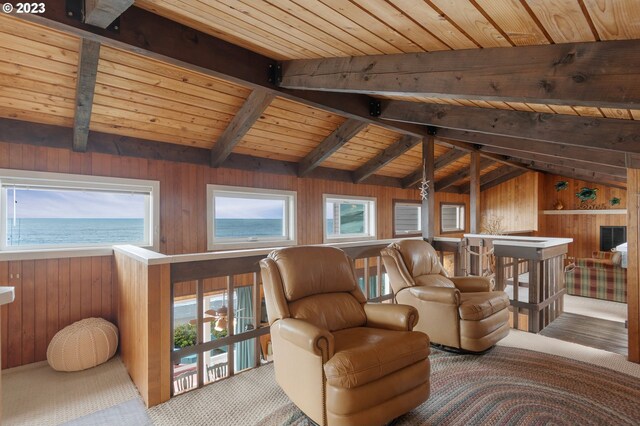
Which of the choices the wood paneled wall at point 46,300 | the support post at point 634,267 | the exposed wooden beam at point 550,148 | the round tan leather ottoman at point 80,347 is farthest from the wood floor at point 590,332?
the wood paneled wall at point 46,300

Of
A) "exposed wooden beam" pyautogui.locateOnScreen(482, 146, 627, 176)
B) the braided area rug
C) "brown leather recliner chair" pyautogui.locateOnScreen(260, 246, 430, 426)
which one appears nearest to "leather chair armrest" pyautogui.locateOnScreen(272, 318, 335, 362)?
"brown leather recliner chair" pyautogui.locateOnScreen(260, 246, 430, 426)

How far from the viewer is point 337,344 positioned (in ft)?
6.64

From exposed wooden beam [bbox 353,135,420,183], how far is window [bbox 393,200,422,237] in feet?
4.93

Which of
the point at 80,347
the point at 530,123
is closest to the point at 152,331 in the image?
the point at 80,347

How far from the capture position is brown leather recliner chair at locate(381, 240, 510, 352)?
2865 millimetres

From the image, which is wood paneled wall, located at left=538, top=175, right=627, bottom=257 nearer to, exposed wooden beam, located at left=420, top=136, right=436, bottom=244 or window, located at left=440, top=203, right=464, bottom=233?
window, located at left=440, top=203, right=464, bottom=233

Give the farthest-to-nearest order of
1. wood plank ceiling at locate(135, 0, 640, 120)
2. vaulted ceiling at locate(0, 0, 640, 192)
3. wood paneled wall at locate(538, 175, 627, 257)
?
wood paneled wall at locate(538, 175, 627, 257) → vaulted ceiling at locate(0, 0, 640, 192) → wood plank ceiling at locate(135, 0, 640, 120)

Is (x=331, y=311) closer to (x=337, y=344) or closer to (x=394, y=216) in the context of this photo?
(x=337, y=344)

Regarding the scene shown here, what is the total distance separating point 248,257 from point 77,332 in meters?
1.70

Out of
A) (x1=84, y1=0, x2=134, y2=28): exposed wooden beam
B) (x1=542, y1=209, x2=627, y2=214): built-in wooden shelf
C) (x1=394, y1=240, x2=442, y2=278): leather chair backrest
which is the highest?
(x1=84, y1=0, x2=134, y2=28): exposed wooden beam

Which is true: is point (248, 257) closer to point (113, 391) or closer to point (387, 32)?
point (113, 391)

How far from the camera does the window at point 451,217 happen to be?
29.0 ft

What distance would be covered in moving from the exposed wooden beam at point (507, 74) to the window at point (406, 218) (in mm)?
5156

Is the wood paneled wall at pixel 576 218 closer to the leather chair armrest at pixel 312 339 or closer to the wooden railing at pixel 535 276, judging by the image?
the wooden railing at pixel 535 276
